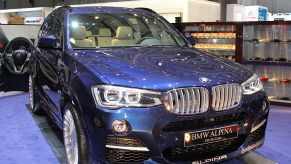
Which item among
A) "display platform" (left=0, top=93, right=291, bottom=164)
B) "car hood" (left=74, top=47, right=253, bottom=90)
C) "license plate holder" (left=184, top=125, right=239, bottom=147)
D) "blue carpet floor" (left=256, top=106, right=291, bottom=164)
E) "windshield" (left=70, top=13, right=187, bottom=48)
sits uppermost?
"windshield" (left=70, top=13, right=187, bottom=48)

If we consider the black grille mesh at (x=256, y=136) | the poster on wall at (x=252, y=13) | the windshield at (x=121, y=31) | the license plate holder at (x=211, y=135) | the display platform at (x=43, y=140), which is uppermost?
the poster on wall at (x=252, y=13)

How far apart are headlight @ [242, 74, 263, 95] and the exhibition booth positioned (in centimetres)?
1

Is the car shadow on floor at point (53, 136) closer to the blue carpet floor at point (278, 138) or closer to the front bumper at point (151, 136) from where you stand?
the blue carpet floor at point (278, 138)

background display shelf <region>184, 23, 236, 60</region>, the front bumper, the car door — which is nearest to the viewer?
the front bumper

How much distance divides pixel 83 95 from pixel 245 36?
5057 millimetres

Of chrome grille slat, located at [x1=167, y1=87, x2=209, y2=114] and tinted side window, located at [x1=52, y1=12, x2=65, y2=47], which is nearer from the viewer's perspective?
chrome grille slat, located at [x1=167, y1=87, x2=209, y2=114]

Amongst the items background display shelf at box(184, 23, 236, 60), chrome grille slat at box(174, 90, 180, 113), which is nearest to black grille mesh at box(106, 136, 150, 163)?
chrome grille slat at box(174, 90, 180, 113)

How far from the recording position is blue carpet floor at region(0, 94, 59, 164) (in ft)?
12.5

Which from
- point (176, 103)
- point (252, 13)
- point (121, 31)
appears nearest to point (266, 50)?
point (121, 31)

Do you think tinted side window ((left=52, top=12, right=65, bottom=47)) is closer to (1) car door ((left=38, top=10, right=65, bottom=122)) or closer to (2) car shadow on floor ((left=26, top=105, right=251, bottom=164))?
(1) car door ((left=38, top=10, right=65, bottom=122))

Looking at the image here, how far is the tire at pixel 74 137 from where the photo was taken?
Result: 2842mm

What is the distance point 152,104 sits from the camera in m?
2.59

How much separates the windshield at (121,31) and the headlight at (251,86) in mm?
1139

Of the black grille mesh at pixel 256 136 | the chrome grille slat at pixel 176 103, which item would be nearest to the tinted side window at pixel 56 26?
the chrome grille slat at pixel 176 103
